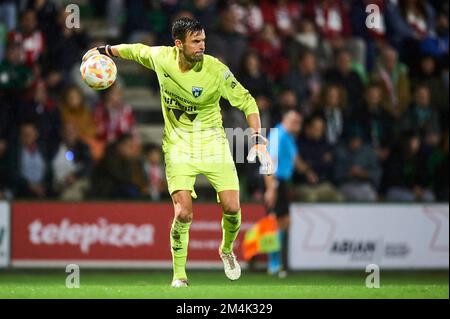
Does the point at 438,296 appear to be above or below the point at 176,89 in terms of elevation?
below

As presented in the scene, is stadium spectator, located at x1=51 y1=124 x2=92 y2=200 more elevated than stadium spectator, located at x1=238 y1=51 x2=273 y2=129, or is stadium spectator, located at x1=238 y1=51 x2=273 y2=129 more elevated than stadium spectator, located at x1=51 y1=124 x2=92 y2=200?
stadium spectator, located at x1=238 y1=51 x2=273 y2=129

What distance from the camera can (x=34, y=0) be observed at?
1803 cm

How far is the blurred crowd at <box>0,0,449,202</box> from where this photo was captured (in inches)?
651

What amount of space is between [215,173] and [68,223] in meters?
5.72

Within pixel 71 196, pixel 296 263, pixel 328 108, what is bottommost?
pixel 296 263

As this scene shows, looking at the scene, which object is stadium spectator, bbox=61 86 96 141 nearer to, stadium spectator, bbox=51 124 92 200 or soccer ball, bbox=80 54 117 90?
stadium spectator, bbox=51 124 92 200

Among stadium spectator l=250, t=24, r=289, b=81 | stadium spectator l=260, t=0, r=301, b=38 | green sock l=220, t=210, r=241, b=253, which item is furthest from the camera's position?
stadium spectator l=260, t=0, r=301, b=38

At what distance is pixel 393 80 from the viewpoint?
1892cm

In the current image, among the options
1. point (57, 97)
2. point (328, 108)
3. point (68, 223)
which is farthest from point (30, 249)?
point (328, 108)

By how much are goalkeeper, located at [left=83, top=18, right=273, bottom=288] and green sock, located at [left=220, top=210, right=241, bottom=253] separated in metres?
0.01

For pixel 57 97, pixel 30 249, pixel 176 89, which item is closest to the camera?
pixel 176 89

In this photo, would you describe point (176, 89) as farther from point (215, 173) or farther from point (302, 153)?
point (302, 153)

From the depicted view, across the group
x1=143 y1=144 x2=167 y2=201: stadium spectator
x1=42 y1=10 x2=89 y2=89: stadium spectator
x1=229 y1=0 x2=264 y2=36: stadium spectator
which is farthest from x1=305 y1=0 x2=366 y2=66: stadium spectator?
x1=42 y1=10 x2=89 y2=89: stadium spectator

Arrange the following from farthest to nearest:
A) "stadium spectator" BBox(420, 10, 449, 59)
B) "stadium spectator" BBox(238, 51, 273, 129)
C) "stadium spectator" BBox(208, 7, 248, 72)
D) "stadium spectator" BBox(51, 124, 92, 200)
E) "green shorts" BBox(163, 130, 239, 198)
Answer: "stadium spectator" BBox(420, 10, 449, 59), "stadium spectator" BBox(208, 7, 248, 72), "stadium spectator" BBox(238, 51, 273, 129), "stadium spectator" BBox(51, 124, 92, 200), "green shorts" BBox(163, 130, 239, 198)
